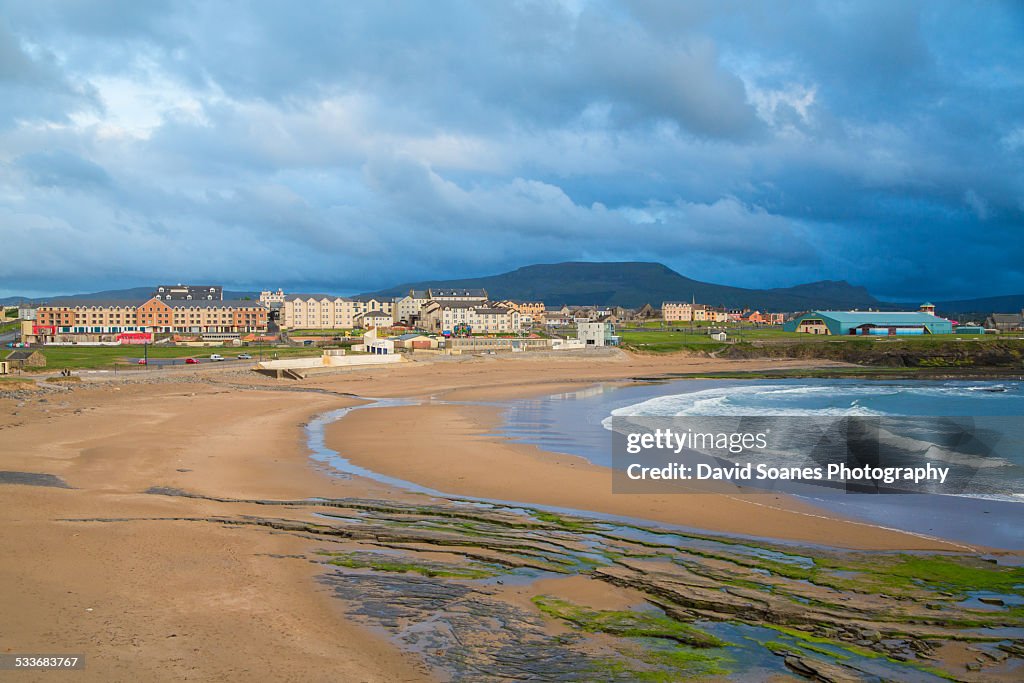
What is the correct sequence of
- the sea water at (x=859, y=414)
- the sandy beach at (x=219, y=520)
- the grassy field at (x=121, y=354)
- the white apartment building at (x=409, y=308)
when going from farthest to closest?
the white apartment building at (x=409, y=308) < the grassy field at (x=121, y=354) < the sea water at (x=859, y=414) < the sandy beach at (x=219, y=520)

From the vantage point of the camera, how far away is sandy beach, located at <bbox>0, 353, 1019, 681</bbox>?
22.7ft

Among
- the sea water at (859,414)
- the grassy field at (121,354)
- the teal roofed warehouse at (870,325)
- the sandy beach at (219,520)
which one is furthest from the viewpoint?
the teal roofed warehouse at (870,325)

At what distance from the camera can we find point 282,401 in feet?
115

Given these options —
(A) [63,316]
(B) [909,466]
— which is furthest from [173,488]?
(A) [63,316]

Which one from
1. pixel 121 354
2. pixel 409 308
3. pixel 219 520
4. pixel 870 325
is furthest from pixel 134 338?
pixel 870 325

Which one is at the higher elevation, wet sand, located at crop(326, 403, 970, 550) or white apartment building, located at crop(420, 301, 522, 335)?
white apartment building, located at crop(420, 301, 522, 335)

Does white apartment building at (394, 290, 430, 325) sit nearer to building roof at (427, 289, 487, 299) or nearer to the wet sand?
building roof at (427, 289, 487, 299)

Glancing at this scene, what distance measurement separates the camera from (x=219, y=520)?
11.9m

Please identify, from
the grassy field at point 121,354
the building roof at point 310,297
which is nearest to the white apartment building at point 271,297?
the building roof at point 310,297

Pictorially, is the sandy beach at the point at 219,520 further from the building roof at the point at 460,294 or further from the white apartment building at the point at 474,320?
the building roof at the point at 460,294

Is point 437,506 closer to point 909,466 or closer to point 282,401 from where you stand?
point 909,466

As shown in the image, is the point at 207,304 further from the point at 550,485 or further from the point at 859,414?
the point at 550,485

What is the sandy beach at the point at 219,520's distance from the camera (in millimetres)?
6930

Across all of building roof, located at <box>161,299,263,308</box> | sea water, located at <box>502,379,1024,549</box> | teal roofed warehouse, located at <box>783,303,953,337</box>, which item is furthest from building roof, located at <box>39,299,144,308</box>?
teal roofed warehouse, located at <box>783,303,953,337</box>
